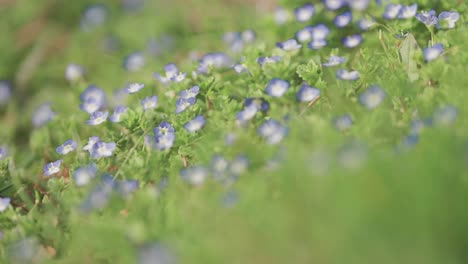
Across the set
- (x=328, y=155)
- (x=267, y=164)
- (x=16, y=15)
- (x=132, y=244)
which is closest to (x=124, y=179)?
(x=132, y=244)

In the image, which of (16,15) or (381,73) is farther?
(16,15)

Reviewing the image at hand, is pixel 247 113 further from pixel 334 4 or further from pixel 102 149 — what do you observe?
pixel 334 4

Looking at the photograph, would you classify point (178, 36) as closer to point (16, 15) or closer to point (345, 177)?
point (16, 15)

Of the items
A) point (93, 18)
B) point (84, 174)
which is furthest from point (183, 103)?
point (93, 18)

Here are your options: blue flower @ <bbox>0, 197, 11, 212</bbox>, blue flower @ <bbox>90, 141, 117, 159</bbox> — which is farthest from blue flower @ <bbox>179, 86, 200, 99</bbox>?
blue flower @ <bbox>0, 197, 11, 212</bbox>

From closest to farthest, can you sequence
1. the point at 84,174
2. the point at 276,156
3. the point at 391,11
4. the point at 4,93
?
the point at 276,156 < the point at 84,174 < the point at 391,11 < the point at 4,93

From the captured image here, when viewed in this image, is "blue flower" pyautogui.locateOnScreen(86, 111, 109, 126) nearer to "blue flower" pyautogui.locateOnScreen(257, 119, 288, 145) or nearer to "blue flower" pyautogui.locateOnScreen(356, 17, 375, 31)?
"blue flower" pyautogui.locateOnScreen(257, 119, 288, 145)
